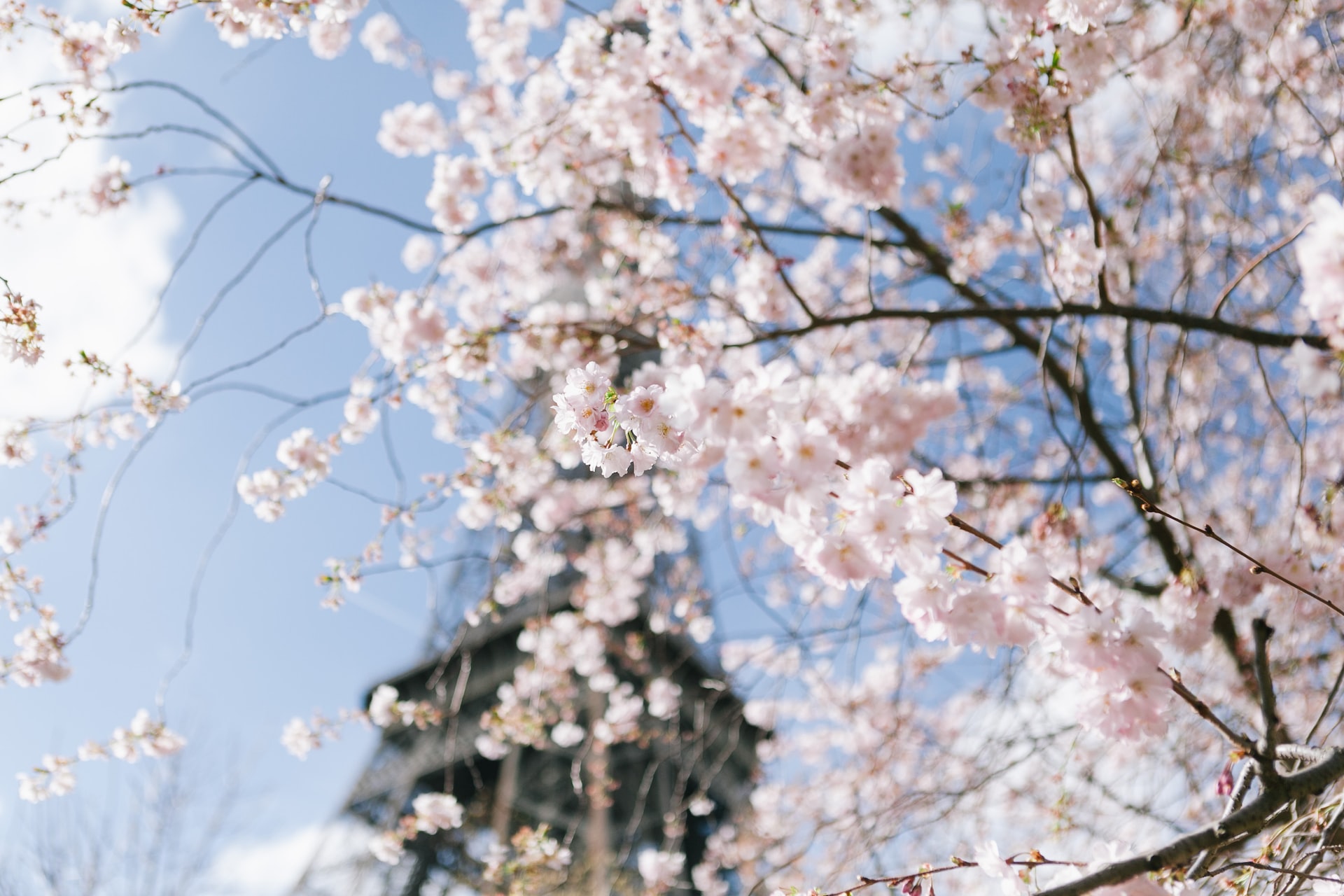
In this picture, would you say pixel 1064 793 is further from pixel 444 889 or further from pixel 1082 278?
pixel 444 889

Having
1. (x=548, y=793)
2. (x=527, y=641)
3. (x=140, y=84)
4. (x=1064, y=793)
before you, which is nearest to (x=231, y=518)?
(x=140, y=84)

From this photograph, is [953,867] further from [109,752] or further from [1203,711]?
[109,752]

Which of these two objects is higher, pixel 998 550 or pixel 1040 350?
pixel 1040 350

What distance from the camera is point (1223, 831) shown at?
1304 mm

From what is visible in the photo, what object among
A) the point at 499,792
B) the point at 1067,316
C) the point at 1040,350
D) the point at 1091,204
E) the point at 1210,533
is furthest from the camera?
the point at 499,792

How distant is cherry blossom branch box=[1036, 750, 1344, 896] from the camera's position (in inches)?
47.1

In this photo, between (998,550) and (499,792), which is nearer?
(998,550)

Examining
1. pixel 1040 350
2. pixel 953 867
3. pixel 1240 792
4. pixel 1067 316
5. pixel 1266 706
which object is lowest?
pixel 953 867

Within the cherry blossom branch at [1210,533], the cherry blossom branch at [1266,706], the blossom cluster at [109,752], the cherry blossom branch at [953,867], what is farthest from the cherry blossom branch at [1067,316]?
the blossom cluster at [109,752]

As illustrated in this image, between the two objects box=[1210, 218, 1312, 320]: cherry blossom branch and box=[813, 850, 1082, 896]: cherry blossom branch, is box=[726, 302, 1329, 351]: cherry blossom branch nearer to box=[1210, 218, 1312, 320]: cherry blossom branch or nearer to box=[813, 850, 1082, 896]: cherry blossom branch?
box=[1210, 218, 1312, 320]: cherry blossom branch

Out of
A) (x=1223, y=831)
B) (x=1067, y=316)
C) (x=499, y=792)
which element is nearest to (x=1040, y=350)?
(x=1067, y=316)

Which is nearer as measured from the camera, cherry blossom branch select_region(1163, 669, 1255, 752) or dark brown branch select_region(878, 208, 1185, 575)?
cherry blossom branch select_region(1163, 669, 1255, 752)

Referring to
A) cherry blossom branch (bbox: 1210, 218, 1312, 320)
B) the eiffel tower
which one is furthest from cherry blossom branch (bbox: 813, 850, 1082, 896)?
the eiffel tower

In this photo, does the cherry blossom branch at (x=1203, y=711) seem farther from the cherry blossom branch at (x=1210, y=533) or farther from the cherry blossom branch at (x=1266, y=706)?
the cherry blossom branch at (x=1210, y=533)
